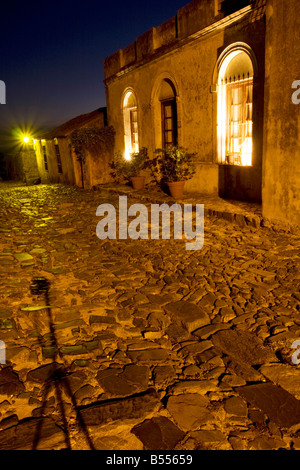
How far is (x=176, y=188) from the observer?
9.74 meters

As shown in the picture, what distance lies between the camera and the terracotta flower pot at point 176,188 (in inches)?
382

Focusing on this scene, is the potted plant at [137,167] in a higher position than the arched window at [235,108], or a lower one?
lower

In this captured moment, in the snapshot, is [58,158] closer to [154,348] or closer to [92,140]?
[92,140]

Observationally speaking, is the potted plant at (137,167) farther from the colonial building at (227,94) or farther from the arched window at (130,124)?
the arched window at (130,124)

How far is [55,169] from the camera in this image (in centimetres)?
1975

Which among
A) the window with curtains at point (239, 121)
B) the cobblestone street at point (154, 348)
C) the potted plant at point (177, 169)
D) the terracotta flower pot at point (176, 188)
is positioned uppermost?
the window with curtains at point (239, 121)

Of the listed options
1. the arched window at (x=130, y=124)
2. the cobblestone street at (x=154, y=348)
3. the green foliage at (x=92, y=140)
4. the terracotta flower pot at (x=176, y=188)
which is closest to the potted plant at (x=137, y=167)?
the arched window at (x=130, y=124)

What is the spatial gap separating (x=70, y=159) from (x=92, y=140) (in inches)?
117

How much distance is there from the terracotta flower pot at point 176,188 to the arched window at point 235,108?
1.31 meters

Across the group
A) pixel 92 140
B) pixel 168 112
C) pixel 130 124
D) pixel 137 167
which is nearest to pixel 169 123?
pixel 168 112

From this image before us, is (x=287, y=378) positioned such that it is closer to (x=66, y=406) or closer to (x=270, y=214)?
(x=66, y=406)

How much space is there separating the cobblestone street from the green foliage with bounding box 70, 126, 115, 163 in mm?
9112

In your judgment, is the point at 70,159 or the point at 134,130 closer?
the point at 134,130

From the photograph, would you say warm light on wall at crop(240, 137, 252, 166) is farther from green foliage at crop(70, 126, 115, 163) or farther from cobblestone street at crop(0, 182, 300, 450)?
green foliage at crop(70, 126, 115, 163)
